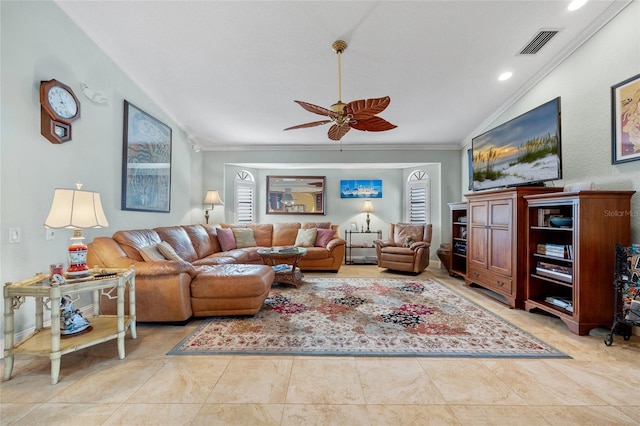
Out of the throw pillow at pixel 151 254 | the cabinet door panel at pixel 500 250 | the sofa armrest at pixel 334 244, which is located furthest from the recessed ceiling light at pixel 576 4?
the throw pillow at pixel 151 254

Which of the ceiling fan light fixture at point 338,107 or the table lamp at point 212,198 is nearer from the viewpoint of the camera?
the ceiling fan light fixture at point 338,107

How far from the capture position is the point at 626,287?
2068mm

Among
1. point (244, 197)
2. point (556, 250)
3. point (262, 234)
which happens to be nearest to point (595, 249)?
point (556, 250)

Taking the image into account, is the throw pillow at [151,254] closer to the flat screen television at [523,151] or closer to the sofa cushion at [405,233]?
the sofa cushion at [405,233]

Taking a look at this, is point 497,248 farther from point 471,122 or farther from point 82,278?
point 82,278

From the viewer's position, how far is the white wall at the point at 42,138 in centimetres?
195

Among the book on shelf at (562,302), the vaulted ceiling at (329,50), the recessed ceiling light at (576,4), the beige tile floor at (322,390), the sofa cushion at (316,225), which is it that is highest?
the recessed ceiling light at (576,4)

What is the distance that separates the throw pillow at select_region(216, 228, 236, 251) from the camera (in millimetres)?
4981

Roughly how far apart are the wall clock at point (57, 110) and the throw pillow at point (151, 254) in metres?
1.24

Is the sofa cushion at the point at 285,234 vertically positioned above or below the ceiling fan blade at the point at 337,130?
below

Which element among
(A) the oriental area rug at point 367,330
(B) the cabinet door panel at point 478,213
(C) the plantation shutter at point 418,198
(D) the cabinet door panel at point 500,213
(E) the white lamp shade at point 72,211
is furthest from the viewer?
(C) the plantation shutter at point 418,198

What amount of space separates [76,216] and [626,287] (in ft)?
14.2

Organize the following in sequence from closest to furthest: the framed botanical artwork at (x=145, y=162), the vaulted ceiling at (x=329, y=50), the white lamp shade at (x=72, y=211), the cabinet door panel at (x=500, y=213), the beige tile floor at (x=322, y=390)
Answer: the beige tile floor at (x=322, y=390) < the white lamp shade at (x=72, y=211) < the vaulted ceiling at (x=329, y=50) < the cabinet door panel at (x=500, y=213) < the framed botanical artwork at (x=145, y=162)

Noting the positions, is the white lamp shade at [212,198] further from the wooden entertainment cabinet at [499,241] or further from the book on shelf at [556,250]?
the book on shelf at [556,250]
